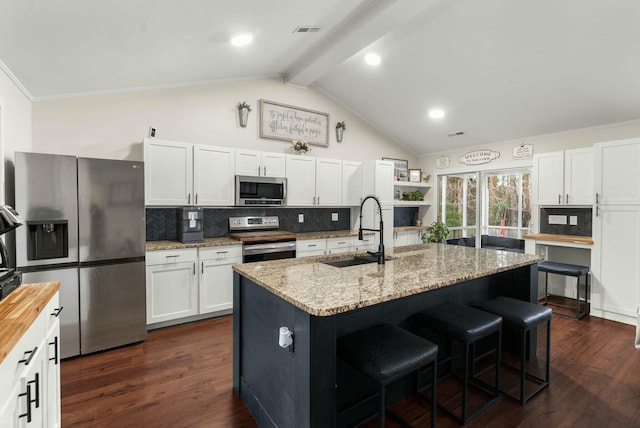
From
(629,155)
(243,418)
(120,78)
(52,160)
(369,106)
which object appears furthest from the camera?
(369,106)

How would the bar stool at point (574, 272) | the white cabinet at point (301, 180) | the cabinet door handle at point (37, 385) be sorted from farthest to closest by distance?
1. the white cabinet at point (301, 180)
2. the bar stool at point (574, 272)
3. the cabinet door handle at point (37, 385)

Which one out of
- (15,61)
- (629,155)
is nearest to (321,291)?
(15,61)

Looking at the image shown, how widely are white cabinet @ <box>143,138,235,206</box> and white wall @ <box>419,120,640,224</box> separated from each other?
3957mm

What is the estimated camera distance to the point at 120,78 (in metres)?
3.27

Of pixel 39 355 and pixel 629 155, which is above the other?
pixel 629 155

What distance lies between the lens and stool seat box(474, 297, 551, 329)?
2.16 meters

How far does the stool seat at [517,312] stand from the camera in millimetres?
2156

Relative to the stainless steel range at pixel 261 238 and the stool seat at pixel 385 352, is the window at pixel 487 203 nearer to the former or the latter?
the stainless steel range at pixel 261 238

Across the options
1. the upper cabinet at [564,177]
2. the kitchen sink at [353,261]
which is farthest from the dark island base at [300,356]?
the upper cabinet at [564,177]

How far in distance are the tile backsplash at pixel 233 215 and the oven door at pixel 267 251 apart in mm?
629

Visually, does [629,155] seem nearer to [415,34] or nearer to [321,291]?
[415,34]

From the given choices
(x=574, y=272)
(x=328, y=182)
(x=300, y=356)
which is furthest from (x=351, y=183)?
(x=300, y=356)

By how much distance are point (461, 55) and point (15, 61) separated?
4095 mm

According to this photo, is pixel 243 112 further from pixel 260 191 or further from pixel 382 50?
pixel 382 50
